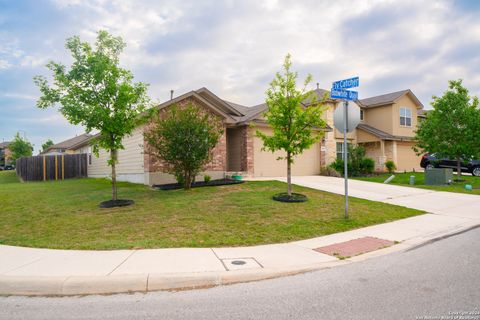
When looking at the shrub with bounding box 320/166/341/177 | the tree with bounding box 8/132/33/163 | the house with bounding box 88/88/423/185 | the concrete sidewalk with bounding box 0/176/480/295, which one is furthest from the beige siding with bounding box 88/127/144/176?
the tree with bounding box 8/132/33/163

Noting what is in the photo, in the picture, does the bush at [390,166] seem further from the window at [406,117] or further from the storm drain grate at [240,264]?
the storm drain grate at [240,264]

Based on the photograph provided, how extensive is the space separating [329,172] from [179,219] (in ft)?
50.1

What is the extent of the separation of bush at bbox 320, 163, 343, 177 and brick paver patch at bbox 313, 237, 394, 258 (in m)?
14.5

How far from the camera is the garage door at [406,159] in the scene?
27.2m

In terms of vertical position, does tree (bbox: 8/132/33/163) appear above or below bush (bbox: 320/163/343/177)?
above

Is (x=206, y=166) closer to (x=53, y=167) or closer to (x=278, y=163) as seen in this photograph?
(x=278, y=163)

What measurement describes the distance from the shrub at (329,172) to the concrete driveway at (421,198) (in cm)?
469

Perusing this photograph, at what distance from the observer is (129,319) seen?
11.3 ft

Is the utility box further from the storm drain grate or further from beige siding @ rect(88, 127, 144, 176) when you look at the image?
the storm drain grate

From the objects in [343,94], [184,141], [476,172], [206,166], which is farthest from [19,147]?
[476,172]

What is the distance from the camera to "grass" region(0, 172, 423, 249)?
21.6ft

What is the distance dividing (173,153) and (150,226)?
5800 millimetres

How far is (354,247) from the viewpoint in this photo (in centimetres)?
622

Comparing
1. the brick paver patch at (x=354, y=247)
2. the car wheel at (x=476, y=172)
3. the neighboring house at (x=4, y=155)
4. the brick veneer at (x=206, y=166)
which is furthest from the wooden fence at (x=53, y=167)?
the neighboring house at (x=4, y=155)
